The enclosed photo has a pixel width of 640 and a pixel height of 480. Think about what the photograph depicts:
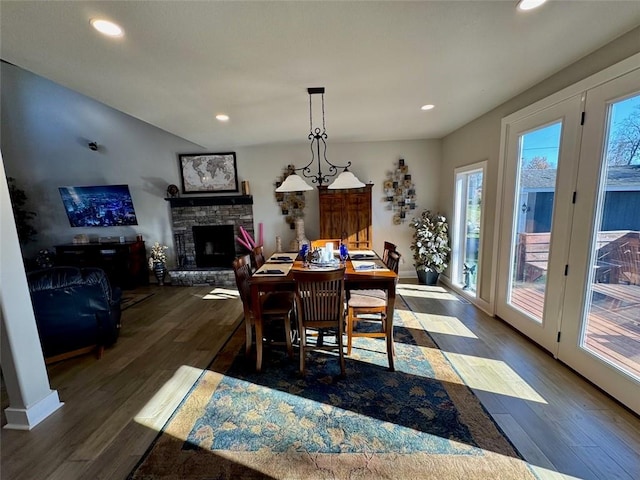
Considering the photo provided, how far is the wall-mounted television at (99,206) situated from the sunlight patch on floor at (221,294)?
2290mm

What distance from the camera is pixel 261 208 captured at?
5402 mm

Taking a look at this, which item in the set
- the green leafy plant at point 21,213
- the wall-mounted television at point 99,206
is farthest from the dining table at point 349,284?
the green leafy plant at point 21,213

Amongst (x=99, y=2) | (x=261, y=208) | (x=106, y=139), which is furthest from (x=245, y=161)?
(x=99, y=2)

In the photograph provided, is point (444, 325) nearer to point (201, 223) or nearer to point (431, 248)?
point (431, 248)

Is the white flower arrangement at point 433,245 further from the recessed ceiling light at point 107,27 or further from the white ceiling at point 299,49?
the recessed ceiling light at point 107,27

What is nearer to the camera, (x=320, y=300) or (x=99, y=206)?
(x=320, y=300)

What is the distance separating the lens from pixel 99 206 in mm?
5398

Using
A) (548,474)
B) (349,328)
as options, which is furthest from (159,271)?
(548,474)

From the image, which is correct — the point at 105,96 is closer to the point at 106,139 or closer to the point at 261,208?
the point at 261,208

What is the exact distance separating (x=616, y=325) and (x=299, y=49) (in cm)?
298

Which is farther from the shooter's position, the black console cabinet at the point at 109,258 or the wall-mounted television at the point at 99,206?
the wall-mounted television at the point at 99,206

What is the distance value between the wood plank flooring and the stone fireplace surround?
1.79 m

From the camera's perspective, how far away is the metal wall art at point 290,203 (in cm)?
529

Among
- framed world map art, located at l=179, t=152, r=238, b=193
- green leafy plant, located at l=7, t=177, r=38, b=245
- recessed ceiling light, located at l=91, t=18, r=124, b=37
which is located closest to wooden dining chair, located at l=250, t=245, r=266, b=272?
recessed ceiling light, located at l=91, t=18, r=124, b=37
